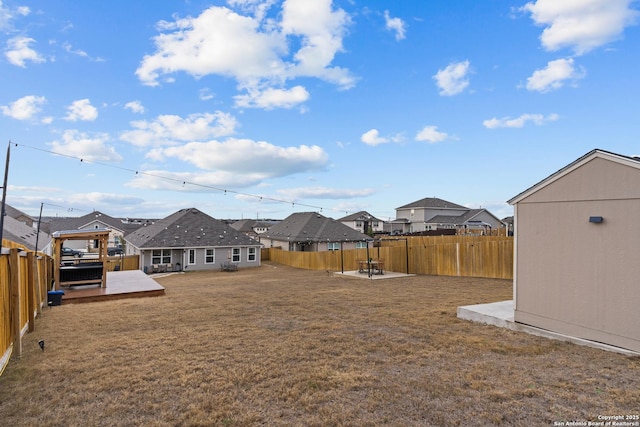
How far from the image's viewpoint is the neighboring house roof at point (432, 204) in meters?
51.6

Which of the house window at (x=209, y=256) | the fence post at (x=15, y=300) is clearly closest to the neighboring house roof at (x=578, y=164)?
the fence post at (x=15, y=300)

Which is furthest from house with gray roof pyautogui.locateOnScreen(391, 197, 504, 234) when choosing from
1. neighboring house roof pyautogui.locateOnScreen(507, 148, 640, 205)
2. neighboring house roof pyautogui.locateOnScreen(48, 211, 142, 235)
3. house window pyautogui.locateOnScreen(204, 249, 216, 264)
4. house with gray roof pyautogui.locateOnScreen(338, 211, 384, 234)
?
neighboring house roof pyautogui.locateOnScreen(507, 148, 640, 205)

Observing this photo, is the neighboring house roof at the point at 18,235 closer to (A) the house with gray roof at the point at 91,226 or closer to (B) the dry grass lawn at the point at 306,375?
(B) the dry grass lawn at the point at 306,375

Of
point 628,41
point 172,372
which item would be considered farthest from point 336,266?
point 172,372

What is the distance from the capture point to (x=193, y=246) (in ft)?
87.7

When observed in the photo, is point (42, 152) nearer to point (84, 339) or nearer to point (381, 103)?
point (84, 339)

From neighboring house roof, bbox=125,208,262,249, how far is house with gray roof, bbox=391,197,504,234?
28.6 meters

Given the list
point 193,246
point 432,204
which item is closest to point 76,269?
point 193,246

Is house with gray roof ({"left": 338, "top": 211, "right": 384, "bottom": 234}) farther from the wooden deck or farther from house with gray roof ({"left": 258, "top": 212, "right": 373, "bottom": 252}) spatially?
the wooden deck

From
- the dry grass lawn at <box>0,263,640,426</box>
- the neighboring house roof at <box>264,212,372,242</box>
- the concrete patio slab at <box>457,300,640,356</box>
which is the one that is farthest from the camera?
the neighboring house roof at <box>264,212,372,242</box>

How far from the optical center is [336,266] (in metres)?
23.3

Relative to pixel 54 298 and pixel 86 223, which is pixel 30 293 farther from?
pixel 86 223

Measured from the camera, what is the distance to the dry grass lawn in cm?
334

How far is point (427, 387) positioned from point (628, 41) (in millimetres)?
12200
